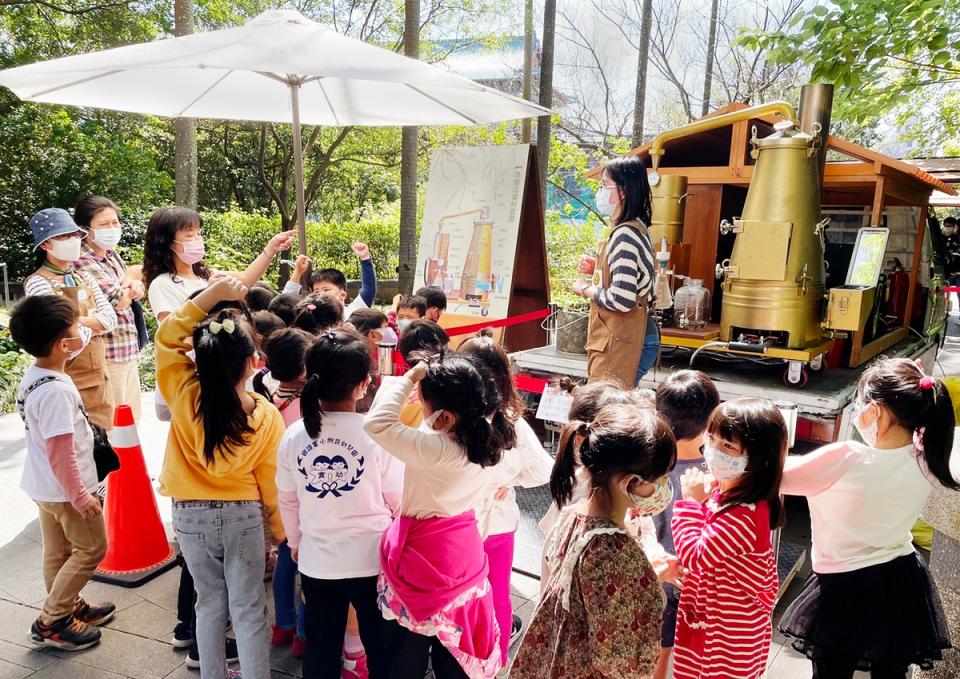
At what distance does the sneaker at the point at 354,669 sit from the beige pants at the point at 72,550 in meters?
1.22

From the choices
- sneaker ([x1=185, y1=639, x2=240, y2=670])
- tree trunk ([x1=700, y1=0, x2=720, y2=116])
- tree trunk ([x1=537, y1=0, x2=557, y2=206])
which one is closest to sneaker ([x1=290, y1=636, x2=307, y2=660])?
sneaker ([x1=185, y1=639, x2=240, y2=670])

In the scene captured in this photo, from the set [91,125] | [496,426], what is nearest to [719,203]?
[496,426]

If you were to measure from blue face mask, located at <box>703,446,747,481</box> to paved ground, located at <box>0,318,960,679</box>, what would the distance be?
4.53 feet

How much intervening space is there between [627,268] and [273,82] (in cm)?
284

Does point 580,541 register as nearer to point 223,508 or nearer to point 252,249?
point 223,508

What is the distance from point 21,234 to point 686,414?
511 inches

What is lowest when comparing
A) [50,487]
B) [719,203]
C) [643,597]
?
[50,487]

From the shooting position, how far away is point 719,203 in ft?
20.4

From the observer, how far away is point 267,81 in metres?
4.86

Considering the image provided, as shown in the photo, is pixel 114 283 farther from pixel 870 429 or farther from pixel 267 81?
pixel 870 429

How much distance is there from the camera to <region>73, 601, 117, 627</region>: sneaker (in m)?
3.29

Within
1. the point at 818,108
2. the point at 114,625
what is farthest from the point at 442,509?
the point at 818,108

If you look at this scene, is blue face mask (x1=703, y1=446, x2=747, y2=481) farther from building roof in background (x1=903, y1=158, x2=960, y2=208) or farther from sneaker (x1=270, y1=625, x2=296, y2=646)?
building roof in background (x1=903, y1=158, x2=960, y2=208)

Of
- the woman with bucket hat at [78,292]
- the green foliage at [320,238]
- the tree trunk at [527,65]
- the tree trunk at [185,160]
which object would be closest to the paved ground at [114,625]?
the woman with bucket hat at [78,292]
